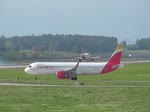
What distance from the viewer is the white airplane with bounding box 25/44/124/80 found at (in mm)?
77938

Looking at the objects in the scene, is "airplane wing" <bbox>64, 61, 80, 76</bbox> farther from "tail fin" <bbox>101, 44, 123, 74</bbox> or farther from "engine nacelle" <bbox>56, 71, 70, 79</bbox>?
"tail fin" <bbox>101, 44, 123, 74</bbox>

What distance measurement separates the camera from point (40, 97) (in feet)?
149

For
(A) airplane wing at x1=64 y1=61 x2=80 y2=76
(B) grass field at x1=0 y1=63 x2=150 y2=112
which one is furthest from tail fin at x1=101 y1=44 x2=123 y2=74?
(B) grass field at x1=0 y1=63 x2=150 y2=112

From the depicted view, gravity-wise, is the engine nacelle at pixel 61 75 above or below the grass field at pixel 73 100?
above

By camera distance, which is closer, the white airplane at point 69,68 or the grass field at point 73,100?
the grass field at point 73,100

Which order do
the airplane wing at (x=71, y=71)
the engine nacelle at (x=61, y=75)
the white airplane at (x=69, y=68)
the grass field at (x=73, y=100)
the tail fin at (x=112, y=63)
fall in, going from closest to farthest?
the grass field at (x=73, y=100), the engine nacelle at (x=61, y=75), the airplane wing at (x=71, y=71), the white airplane at (x=69, y=68), the tail fin at (x=112, y=63)

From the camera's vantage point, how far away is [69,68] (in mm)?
79188

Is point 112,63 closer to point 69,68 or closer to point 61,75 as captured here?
point 69,68

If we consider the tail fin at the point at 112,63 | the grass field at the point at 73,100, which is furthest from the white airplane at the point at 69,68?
the grass field at the point at 73,100

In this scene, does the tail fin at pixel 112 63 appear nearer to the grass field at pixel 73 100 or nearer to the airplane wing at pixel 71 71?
the airplane wing at pixel 71 71

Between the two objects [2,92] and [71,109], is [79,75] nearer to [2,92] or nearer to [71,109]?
[2,92]

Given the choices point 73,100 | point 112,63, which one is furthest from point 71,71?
point 73,100

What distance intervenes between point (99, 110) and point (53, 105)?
17.0ft

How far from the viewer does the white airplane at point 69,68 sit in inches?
3068
